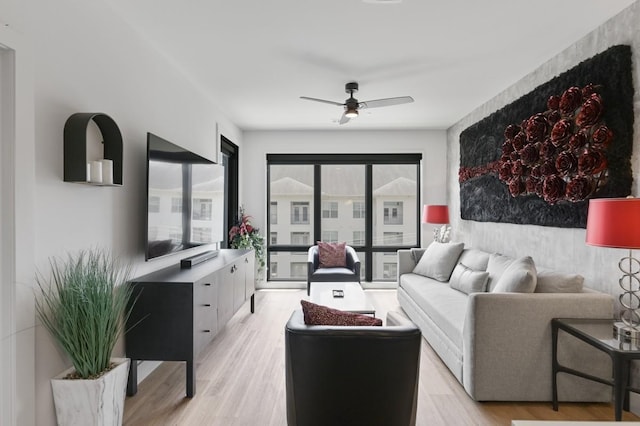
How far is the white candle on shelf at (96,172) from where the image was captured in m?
2.06

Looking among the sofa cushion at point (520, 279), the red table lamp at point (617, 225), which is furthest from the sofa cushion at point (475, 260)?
the red table lamp at point (617, 225)

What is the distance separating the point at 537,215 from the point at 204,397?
10.1ft

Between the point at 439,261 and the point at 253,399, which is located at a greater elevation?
the point at 439,261

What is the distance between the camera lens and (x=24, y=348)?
1.73m

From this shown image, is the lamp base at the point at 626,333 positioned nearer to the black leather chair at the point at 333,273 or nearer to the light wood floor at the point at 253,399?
the light wood floor at the point at 253,399

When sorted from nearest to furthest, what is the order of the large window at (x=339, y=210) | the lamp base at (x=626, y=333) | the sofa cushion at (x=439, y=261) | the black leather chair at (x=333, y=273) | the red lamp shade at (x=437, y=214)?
the lamp base at (x=626, y=333), the sofa cushion at (x=439, y=261), the black leather chair at (x=333, y=273), the red lamp shade at (x=437, y=214), the large window at (x=339, y=210)

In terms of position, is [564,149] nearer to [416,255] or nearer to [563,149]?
[563,149]

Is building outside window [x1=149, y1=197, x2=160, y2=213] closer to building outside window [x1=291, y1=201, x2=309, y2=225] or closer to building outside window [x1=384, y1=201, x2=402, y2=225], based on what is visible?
building outside window [x1=291, y1=201, x2=309, y2=225]

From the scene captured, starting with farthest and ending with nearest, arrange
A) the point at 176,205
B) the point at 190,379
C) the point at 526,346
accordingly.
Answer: the point at 176,205
the point at 190,379
the point at 526,346

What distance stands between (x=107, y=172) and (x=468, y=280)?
125 inches

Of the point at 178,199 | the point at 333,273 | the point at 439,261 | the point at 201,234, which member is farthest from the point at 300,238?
the point at 178,199

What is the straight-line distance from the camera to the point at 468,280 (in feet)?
11.9

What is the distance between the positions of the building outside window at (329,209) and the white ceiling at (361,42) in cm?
216

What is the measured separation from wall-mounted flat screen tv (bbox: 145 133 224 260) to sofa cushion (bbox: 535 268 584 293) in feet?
9.22
